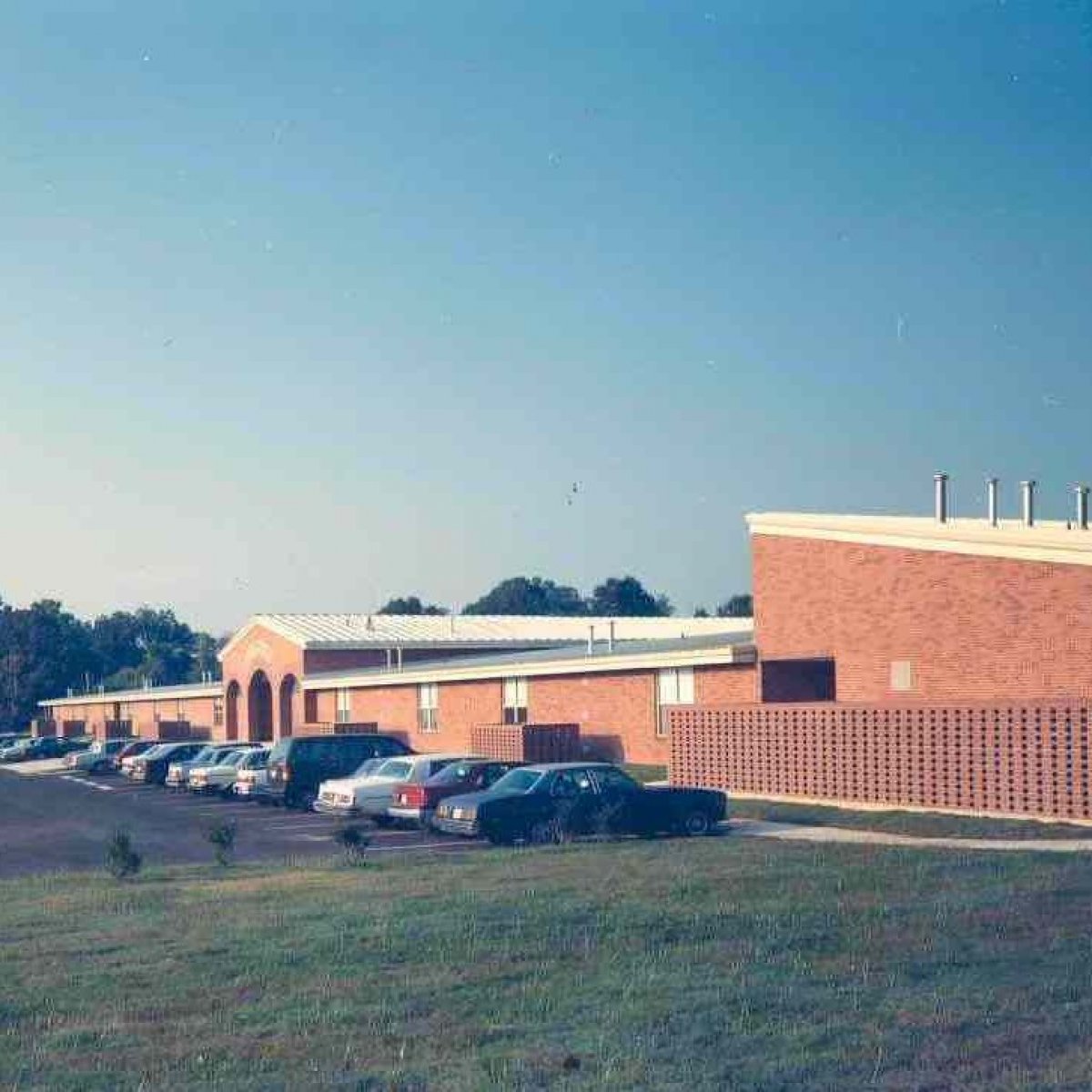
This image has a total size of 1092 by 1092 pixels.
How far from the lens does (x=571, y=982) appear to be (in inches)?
477

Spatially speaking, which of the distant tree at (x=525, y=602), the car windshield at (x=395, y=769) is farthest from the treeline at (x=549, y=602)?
the car windshield at (x=395, y=769)

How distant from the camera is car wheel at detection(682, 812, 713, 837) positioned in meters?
26.2

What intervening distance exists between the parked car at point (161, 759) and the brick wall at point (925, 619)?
19723mm

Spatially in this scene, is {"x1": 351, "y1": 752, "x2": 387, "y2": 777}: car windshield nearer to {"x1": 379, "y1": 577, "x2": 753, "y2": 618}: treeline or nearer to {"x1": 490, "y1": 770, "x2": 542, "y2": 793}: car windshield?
{"x1": 490, "y1": 770, "x2": 542, "y2": 793}: car windshield

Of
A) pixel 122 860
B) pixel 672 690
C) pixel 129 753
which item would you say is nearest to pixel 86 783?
pixel 129 753

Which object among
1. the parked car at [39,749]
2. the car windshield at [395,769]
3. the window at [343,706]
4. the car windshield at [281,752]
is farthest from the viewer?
the parked car at [39,749]

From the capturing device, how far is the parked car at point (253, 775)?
122ft

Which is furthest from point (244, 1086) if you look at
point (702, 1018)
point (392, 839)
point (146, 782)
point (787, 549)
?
point (146, 782)

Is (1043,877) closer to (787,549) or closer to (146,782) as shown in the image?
(787,549)

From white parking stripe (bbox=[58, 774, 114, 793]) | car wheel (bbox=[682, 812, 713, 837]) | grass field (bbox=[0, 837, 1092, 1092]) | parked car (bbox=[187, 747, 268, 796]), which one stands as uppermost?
grass field (bbox=[0, 837, 1092, 1092])

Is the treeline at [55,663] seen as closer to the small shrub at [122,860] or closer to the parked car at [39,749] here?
the parked car at [39,749]

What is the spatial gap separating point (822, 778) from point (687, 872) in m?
13.4

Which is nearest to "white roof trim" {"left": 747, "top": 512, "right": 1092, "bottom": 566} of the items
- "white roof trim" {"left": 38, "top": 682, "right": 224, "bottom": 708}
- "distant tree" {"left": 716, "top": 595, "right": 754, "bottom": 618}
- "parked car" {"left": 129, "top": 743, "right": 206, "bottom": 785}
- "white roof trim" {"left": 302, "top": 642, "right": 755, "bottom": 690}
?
"white roof trim" {"left": 302, "top": 642, "right": 755, "bottom": 690}

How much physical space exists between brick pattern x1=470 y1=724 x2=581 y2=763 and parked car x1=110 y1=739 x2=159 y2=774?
15135mm
